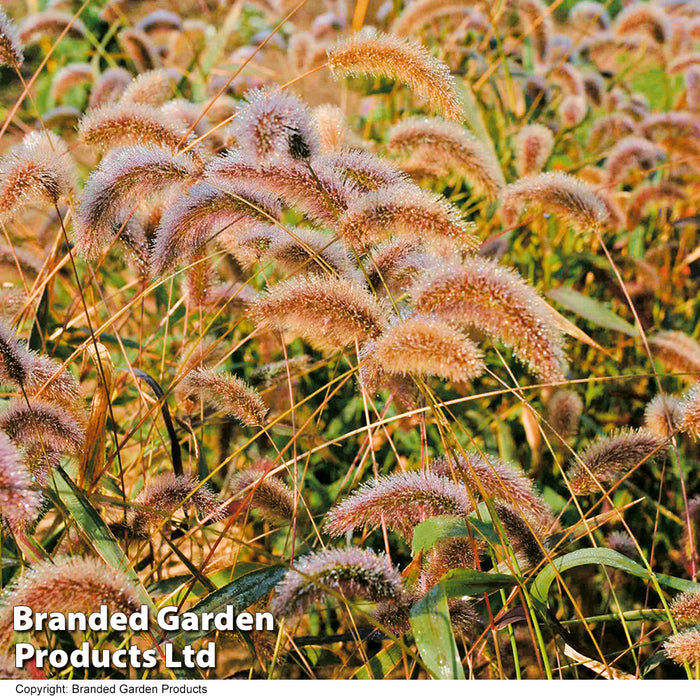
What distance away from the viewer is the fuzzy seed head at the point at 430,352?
2.64 feet

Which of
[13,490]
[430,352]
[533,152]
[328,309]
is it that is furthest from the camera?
[533,152]

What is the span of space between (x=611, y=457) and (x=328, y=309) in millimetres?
434

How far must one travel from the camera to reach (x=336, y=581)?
2.42 ft

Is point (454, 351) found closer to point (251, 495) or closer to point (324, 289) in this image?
point (324, 289)

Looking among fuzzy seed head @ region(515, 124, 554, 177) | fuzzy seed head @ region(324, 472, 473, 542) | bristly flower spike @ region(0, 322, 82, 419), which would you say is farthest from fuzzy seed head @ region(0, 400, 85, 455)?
fuzzy seed head @ region(515, 124, 554, 177)

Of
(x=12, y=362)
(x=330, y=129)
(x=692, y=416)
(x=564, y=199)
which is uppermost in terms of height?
(x=330, y=129)

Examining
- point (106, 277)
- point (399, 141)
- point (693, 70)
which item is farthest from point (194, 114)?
point (693, 70)

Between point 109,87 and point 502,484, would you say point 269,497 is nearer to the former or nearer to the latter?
point 502,484

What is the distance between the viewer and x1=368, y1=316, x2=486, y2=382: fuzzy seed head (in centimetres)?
80

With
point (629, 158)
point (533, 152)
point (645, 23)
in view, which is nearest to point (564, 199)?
point (533, 152)

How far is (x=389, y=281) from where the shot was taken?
1.08 metres

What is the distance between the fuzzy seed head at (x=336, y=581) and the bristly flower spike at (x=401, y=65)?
1.98 feet

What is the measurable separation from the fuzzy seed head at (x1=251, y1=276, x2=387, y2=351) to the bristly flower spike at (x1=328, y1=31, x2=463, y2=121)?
300 millimetres

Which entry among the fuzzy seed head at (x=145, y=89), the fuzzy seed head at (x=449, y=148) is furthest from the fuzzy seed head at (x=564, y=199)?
the fuzzy seed head at (x=145, y=89)
